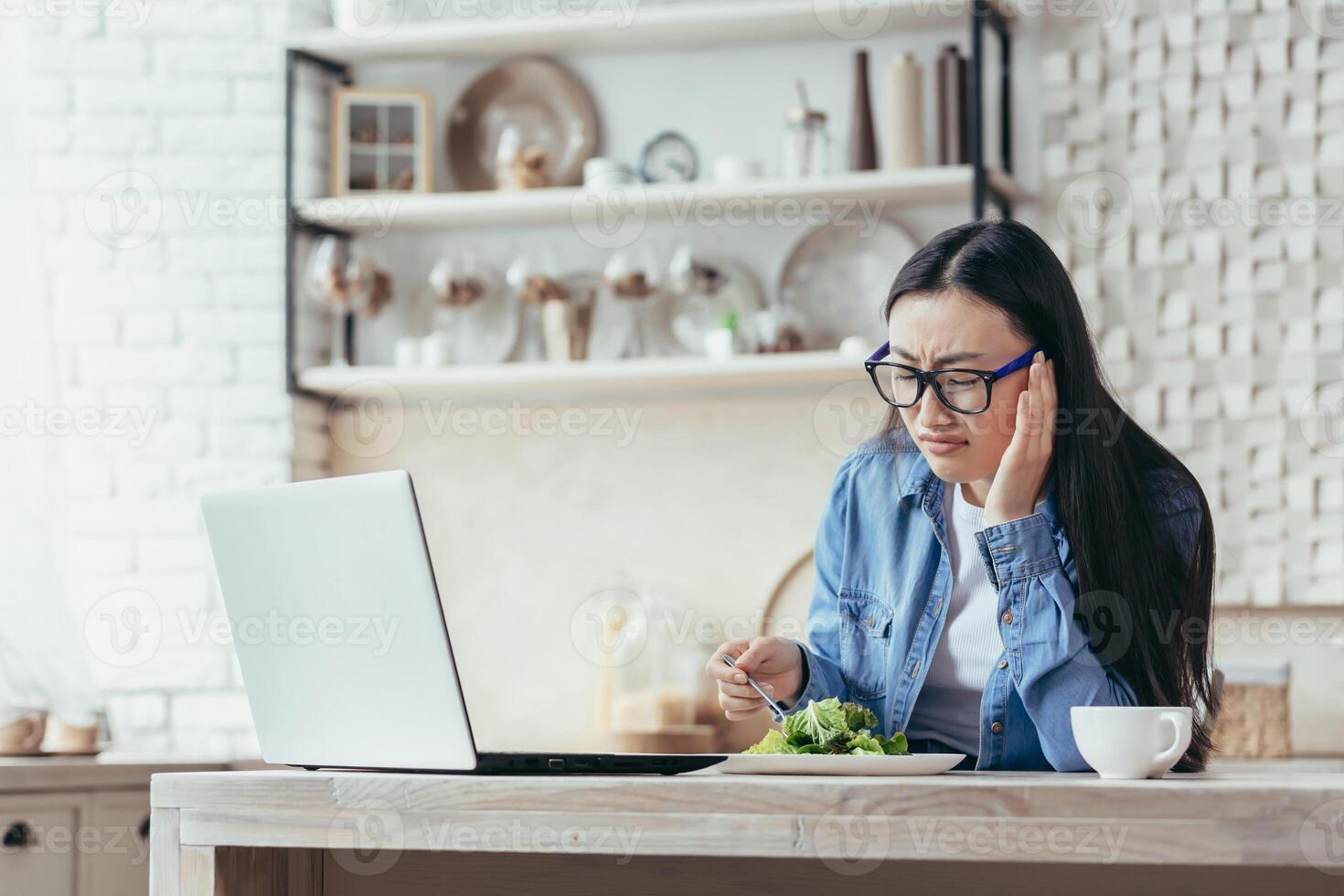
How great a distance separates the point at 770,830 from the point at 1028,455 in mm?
656

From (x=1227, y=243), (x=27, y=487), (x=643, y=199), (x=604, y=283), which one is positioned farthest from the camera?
(x=604, y=283)

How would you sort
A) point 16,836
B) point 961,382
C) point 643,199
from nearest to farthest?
point 961,382, point 16,836, point 643,199

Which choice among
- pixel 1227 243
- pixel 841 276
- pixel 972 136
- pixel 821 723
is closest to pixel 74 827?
pixel 821 723

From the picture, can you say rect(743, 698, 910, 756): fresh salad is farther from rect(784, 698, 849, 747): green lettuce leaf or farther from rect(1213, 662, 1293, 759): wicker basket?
rect(1213, 662, 1293, 759): wicker basket

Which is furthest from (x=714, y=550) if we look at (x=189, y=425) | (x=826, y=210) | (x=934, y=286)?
A: (x=934, y=286)

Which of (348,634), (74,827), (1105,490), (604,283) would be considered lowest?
(74,827)

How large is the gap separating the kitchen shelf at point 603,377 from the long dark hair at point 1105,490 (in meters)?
1.32

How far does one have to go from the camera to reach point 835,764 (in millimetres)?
1105

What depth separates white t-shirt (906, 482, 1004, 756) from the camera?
162cm

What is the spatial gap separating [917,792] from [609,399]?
246 cm

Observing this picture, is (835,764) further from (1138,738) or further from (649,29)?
(649,29)

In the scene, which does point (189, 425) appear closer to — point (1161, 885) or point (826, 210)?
point (826, 210)

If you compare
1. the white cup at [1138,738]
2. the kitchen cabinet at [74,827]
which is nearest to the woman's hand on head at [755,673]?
the white cup at [1138,738]

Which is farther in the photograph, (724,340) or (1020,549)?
(724,340)
